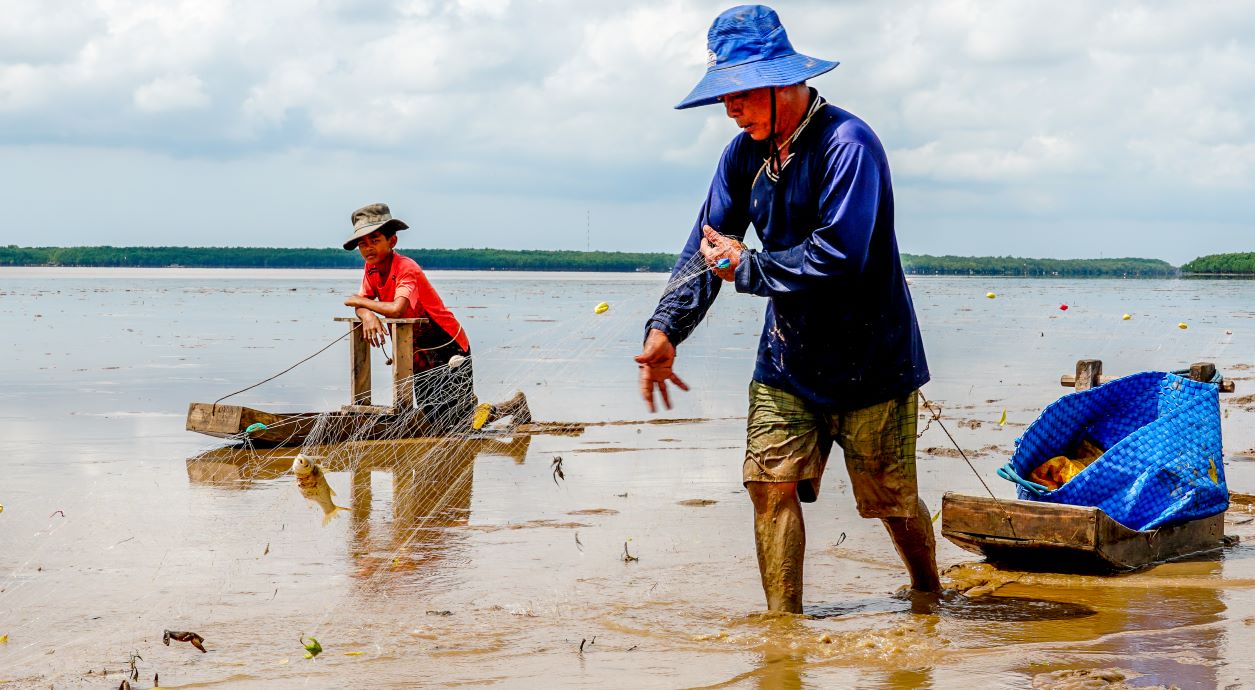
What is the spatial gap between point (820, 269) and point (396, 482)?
180 inches

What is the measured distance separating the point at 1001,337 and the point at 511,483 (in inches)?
699

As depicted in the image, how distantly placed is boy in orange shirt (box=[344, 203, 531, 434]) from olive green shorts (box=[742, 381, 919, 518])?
483 centimetres

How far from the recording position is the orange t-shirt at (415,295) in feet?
31.2

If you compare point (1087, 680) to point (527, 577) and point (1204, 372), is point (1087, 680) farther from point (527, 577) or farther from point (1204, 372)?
point (1204, 372)

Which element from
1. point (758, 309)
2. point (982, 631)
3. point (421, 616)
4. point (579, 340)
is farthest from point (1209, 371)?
point (758, 309)

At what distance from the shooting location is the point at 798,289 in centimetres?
424

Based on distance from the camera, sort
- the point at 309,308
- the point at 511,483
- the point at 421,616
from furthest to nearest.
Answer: the point at 309,308 → the point at 511,483 → the point at 421,616

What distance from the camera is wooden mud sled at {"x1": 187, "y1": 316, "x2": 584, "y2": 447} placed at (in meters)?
9.49

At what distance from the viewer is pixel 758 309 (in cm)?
3183

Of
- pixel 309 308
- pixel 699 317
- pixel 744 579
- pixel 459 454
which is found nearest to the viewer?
pixel 699 317

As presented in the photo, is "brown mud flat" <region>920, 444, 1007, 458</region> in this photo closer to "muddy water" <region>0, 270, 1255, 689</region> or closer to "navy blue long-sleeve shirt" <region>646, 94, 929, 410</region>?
"muddy water" <region>0, 270, 1255, 689</region>

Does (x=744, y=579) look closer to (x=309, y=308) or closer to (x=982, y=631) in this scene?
(x=982, y=631)

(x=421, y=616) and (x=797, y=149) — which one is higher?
(x=797, y=149)

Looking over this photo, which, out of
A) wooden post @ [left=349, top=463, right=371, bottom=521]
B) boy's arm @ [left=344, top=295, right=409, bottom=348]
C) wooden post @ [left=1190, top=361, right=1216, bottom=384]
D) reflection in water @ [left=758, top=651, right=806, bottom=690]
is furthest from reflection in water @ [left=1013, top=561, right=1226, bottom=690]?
boy's arm @ [left=344, top=295, right=409, bottom=348]
